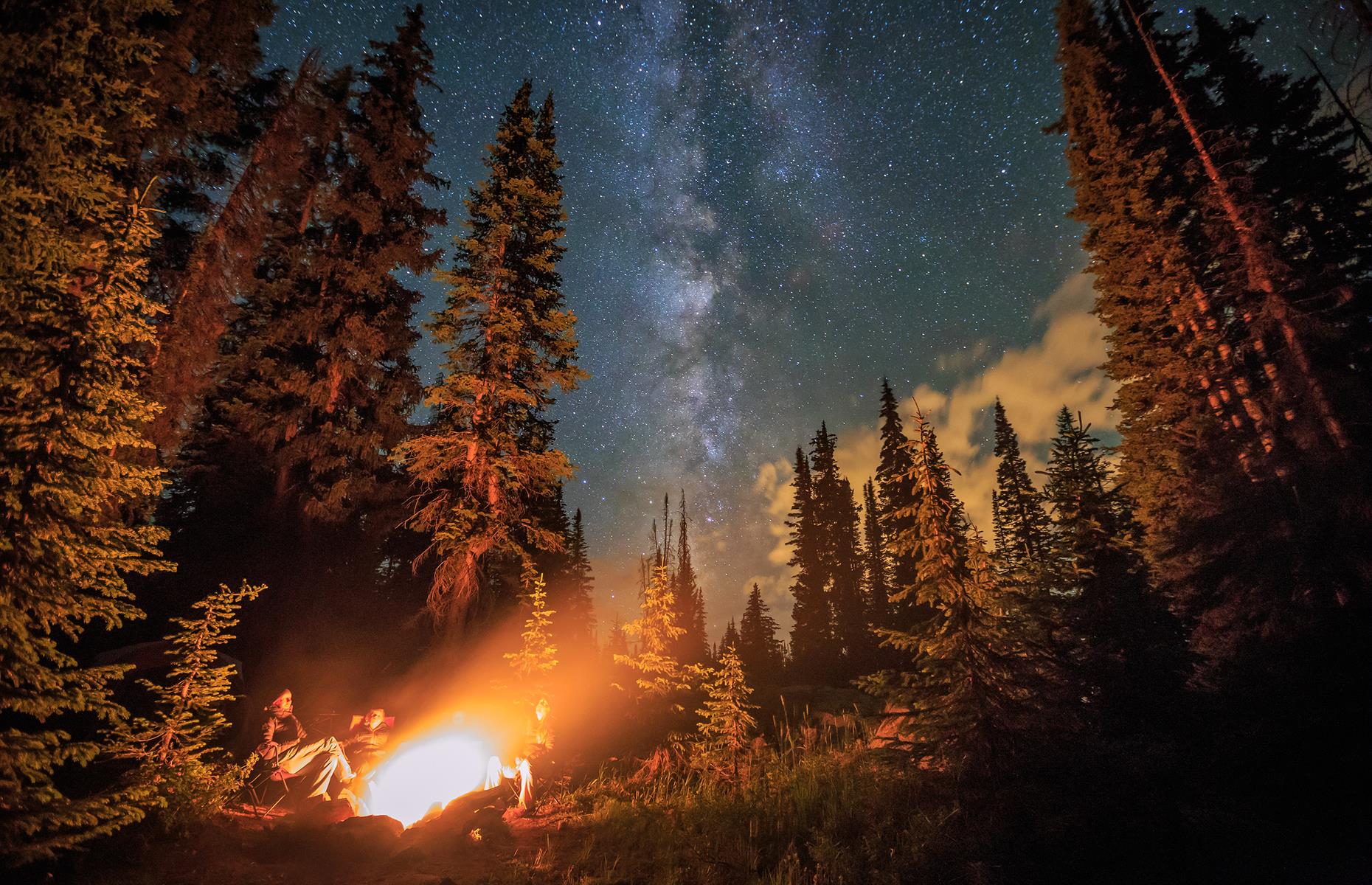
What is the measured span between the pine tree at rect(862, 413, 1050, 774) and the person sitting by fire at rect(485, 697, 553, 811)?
755 centimetres

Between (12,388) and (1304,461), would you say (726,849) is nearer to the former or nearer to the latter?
(12,388)

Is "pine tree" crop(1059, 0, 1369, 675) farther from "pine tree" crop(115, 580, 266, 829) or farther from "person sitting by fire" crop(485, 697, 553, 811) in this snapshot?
"pine tree" crop(115, 580, 266, 829)

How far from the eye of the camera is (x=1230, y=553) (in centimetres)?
1152

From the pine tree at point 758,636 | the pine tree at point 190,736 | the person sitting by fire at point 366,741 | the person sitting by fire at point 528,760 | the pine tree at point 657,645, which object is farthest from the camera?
the pine tree at point 758,636

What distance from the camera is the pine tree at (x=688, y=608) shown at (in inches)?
1969

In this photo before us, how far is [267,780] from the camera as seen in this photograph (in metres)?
8.28

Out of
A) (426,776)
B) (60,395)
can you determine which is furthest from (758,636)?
(60,395)

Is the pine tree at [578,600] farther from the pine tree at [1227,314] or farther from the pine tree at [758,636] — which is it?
the pine tree at [1227,314]

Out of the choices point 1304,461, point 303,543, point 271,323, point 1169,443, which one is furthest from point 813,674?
point 271,323

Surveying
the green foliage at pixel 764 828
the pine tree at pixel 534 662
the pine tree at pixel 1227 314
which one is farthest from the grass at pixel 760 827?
the pine tree at pixel 1227 314

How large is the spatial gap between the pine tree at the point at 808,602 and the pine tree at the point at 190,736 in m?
31.2

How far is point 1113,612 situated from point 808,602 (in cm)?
3837

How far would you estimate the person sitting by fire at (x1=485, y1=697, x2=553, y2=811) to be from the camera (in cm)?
1019

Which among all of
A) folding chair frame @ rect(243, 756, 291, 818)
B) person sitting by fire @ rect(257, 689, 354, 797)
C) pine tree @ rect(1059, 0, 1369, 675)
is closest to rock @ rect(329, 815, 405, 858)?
person sitting by fire @ rect(257, 689, 354, 797)
